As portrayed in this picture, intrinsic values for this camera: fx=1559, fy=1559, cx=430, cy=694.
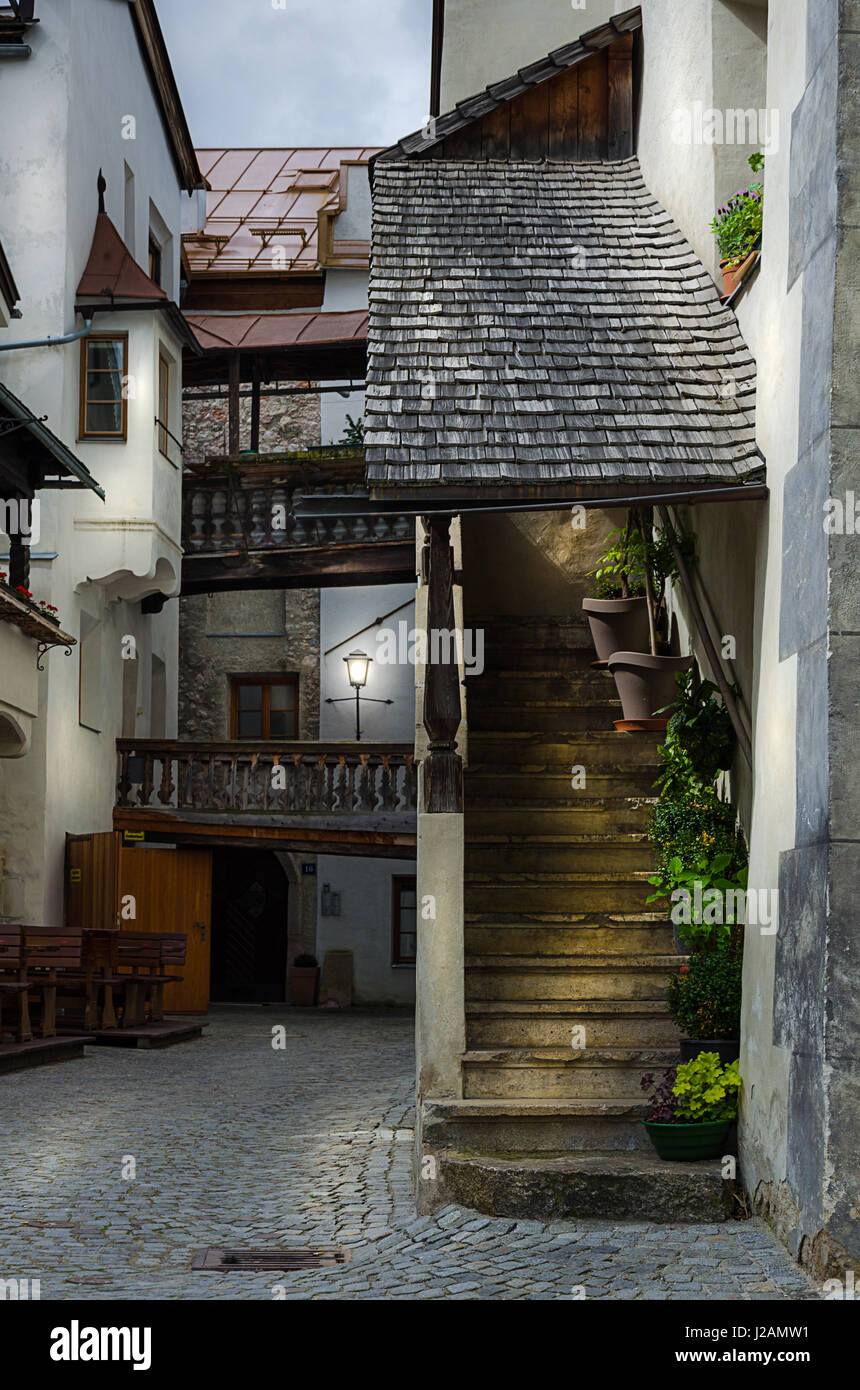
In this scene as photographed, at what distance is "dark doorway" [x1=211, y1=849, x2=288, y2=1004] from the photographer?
81.3ft

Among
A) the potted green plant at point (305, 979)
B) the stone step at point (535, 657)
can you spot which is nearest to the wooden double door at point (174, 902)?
the potted green plant at point (305, 979)

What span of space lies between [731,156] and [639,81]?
9.96 ft

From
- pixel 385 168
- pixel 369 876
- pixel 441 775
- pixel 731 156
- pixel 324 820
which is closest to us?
pixel 441 775

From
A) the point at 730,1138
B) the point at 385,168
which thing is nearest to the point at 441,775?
the point at 730,1138

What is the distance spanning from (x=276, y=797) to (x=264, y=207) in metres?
13.2

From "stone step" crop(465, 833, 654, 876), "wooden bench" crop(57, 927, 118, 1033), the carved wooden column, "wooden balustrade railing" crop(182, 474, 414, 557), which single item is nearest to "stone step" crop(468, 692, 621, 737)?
"stone step" crop(465, 833, 654, 876)

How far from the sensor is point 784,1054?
20.5ft

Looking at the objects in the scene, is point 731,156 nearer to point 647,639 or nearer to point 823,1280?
point 647,639

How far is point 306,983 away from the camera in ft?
76.9

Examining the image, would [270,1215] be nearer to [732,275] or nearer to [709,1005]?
[709,1005]

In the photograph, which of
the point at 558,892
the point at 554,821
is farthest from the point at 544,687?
the point at 558,892

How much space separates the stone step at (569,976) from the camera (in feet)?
28.0

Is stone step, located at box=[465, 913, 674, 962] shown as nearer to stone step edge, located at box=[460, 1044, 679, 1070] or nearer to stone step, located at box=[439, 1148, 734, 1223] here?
stone step edge, located at box=[460, 1044, 679, 1070]

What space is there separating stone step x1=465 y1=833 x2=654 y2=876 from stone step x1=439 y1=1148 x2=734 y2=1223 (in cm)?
296
